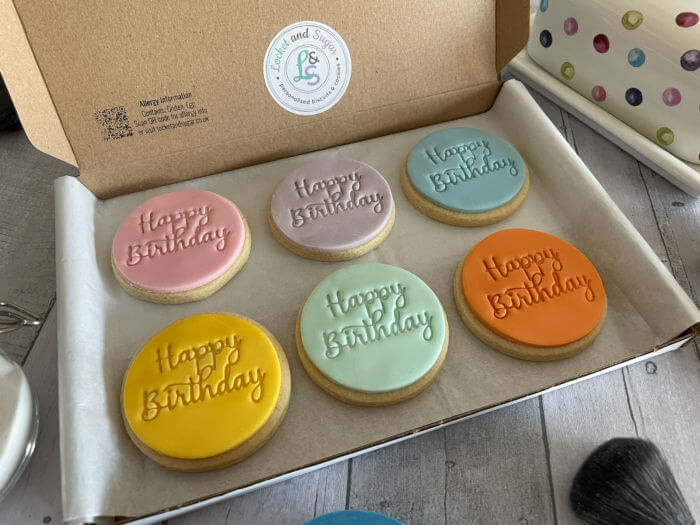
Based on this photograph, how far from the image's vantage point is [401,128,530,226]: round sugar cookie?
89cm

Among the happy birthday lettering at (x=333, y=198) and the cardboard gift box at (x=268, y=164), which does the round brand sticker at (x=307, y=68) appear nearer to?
the cardboard gift box at (x=268, y=164)

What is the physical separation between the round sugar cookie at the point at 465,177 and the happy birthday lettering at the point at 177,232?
32 centimetres

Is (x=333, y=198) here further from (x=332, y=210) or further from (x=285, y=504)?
(x=285, y=504)

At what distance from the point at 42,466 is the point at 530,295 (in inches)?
26.9

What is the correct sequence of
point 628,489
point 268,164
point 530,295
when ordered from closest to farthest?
1. point 628,489
2. point 530,295
3. point 268,164

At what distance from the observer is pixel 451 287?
84 cm

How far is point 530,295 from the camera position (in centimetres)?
78

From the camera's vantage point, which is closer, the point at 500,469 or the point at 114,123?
the point at 500,469

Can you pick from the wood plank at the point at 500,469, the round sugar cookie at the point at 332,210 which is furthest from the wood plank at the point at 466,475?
the round sugar cookie at the point at 332,210

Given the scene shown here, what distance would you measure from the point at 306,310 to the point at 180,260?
0.69 ft

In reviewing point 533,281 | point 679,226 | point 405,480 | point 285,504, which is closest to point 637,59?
point 679,226

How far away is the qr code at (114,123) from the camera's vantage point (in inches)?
34.4

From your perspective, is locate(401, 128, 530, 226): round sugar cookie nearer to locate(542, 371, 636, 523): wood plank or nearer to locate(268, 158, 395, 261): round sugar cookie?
locate(268, 158, 395, 261): round sugar cookie

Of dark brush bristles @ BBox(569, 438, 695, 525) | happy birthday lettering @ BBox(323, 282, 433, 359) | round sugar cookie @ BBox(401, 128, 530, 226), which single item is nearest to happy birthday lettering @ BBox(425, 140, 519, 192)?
round sugar cookie @ BBox(401, 128, 530, 226)
